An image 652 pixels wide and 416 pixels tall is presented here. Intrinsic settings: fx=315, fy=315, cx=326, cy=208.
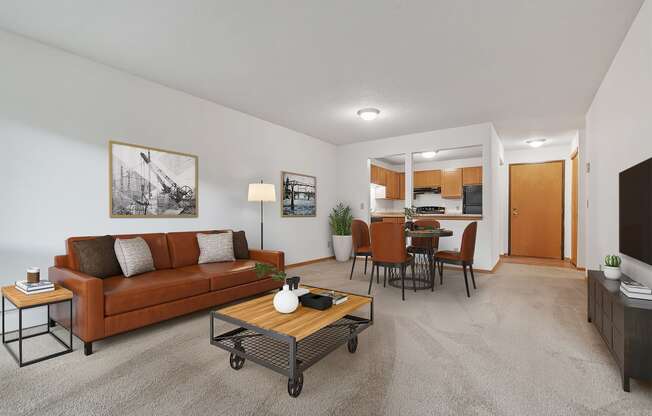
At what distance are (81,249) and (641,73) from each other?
483 cm

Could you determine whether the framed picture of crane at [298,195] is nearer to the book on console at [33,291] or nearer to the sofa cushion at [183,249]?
the sofa cushion at [183,249]

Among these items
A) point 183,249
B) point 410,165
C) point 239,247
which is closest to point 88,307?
point 183,249

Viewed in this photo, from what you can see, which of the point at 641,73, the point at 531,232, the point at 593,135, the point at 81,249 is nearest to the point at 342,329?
the point at 81,249

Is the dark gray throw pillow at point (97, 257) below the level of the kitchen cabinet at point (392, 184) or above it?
below

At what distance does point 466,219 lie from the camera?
582cm

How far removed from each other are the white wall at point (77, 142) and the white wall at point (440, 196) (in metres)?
5.77

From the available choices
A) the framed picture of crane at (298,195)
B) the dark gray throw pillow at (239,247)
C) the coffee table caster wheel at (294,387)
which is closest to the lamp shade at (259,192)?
the dark gray throw pillow at (239,247)

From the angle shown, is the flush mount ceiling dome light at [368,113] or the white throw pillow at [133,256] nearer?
the white throw pillow at [133,256]

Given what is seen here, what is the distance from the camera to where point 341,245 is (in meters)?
6.66

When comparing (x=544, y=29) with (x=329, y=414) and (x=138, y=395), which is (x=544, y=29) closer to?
(x=329, y=414)

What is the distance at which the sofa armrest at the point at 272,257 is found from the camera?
153 inches

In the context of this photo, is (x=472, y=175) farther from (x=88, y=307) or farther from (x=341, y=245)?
(x=88, y=307)

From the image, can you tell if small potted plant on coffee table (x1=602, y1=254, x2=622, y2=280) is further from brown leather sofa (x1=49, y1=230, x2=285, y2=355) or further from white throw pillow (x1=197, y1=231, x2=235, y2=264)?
white throw pillow (x1=197, y1=231, x2=235, y2=264)

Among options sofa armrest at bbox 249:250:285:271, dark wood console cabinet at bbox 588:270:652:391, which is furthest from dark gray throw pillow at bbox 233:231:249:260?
dark wood console cabinet at bbox 588:270:652:391
